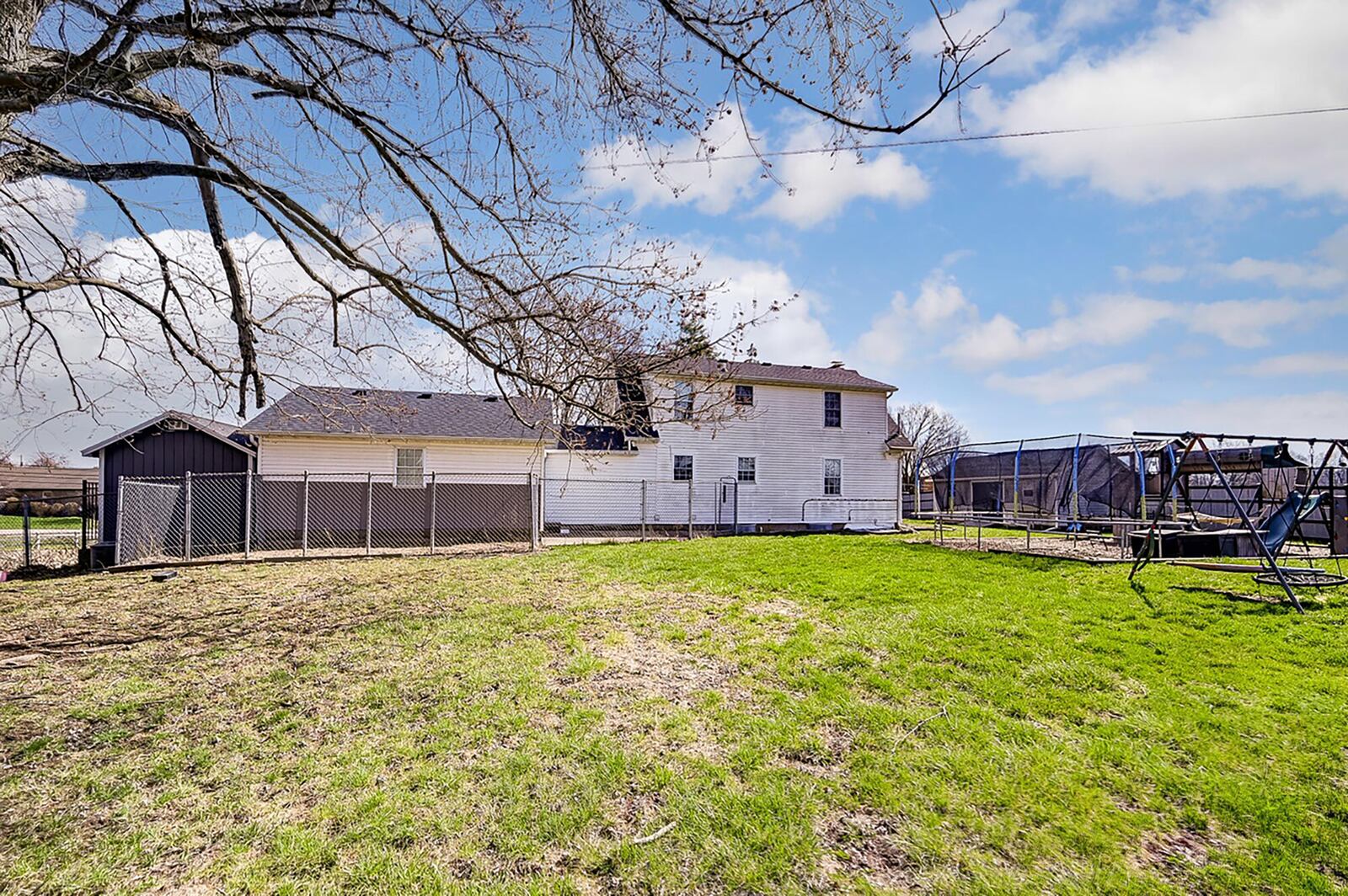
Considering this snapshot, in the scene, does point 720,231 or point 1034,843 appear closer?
point 1034,843

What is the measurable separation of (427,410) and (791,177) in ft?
55.3

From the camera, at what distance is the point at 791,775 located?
3.46m

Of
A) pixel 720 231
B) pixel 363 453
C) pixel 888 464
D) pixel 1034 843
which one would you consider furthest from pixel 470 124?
pixel 888 464

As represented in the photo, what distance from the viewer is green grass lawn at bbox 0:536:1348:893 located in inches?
107

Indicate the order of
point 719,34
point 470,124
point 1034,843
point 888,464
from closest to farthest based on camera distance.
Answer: point 1034,843
point 719,34
point 470,124
point 888,464

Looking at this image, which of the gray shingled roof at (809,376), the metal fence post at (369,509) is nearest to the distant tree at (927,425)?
the gray shingled roof at (809,376)

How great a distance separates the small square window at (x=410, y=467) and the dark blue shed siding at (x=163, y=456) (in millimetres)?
4017

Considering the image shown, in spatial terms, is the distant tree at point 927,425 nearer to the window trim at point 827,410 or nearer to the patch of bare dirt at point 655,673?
the window trim at point 827,410

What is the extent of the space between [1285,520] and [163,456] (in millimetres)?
20345

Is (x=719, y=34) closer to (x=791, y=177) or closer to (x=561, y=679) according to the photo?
(x=791, y=177)

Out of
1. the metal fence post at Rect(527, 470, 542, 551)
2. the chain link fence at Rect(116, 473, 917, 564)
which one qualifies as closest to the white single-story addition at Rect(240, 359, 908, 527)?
the chain link fence at Rect(116, 473, 917, 564)

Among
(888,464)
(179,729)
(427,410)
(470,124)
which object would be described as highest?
(470,124)

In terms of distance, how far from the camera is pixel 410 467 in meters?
18.4

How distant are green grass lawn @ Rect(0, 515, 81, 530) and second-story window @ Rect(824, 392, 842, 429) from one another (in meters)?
26.7
